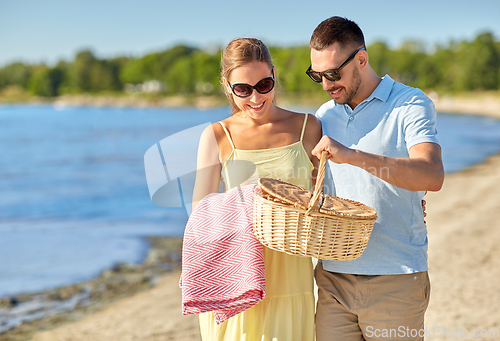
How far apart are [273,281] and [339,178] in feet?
2.04

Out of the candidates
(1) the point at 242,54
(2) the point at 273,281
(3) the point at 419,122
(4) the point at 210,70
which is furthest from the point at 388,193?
(4) the point at 210,70

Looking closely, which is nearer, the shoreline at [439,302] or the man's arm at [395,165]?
the man's arm at [395,165]

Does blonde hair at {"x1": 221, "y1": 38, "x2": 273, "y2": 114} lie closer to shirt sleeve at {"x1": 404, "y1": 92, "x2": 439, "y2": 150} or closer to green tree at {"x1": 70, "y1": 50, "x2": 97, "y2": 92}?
shirt sleeve at {"x1": 404, "y1": 92, "x2": 439, "y2": 150}

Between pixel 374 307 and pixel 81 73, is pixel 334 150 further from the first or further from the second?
pixel 81 73

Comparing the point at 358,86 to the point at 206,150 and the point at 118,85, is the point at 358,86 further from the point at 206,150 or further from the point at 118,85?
the point at 118,85

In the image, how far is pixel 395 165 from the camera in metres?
1.84

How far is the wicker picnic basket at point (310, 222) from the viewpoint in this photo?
1.77 metres

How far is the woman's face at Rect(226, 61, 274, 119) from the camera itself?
2.23m

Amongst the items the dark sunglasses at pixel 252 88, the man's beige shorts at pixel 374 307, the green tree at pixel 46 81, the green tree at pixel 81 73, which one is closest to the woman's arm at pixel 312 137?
the dark sunglasses at pixel 252 88

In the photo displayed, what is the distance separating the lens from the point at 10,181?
2089 cm

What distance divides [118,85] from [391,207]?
12455 centimetres

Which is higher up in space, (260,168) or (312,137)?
(312,137)

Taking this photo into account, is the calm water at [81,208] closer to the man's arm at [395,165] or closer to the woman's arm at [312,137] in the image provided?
the woman's arm at [312,137]

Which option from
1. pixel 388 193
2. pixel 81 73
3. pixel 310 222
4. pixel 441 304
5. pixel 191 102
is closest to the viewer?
pixel 310 222
